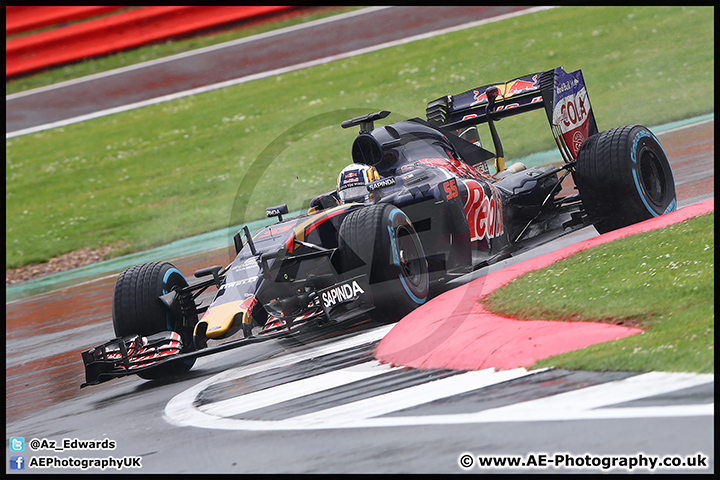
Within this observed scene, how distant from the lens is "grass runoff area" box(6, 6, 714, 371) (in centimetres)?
1920

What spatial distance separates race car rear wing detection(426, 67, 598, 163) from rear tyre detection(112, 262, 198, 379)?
4.33 metres

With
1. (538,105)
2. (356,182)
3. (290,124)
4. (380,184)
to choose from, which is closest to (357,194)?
(356,182)

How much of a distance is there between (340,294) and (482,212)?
2257mm

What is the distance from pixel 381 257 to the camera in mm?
6953

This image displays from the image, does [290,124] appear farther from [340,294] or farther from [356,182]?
[340,294]

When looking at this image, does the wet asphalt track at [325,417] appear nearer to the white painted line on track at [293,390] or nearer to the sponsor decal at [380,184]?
the white painted line on track at [293,390]

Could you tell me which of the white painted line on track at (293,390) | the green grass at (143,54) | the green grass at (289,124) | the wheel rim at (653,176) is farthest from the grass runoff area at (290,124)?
the white painted line on track at (293,390)

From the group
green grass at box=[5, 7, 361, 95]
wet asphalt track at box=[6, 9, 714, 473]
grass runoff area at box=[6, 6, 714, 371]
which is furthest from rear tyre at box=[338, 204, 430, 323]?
green grass at box=[5, 7, 361, 95]

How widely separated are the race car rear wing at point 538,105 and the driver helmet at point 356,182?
2.28 m

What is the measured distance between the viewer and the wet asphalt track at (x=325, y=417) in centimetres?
374

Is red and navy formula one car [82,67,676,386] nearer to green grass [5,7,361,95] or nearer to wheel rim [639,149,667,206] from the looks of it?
wheel rim [639,149,667,206]
